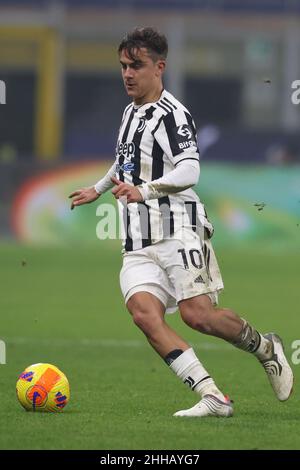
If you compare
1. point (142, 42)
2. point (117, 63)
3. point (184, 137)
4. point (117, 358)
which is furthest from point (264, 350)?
point (117, 63)

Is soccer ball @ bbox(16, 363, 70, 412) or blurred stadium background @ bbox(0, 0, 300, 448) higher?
soccer ball @ bbox(16, 363, 70, 412)

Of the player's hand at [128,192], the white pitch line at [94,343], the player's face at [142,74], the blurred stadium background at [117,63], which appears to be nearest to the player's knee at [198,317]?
the player's hand at [128,192]

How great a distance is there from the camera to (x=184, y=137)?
830 centimetres

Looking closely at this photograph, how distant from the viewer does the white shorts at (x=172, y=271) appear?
840cm

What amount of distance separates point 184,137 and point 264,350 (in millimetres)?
1532

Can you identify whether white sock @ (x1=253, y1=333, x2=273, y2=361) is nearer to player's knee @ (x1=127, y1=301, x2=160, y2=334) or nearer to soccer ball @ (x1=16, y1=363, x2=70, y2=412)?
player's knee @ (x1=127, y1=301, x2=160, y2=334)

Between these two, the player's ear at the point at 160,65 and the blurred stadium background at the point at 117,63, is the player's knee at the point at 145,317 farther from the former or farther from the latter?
the blurred stadium background at the point at 117,63

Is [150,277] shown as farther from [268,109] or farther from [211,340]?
[268,109]

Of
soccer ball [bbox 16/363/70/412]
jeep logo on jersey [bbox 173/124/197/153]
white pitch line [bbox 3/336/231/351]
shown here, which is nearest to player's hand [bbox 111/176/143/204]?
jeep logo on jersey [bbox 173/124/197/153]

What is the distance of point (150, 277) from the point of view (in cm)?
845

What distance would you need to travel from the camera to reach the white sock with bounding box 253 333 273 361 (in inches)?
346

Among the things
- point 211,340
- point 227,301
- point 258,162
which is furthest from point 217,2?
point 211,340

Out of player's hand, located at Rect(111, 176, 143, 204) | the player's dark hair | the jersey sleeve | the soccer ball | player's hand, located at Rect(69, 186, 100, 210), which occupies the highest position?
the player's dark hair

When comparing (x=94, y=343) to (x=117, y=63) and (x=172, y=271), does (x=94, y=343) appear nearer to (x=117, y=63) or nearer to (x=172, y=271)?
(x=172, y=271)
